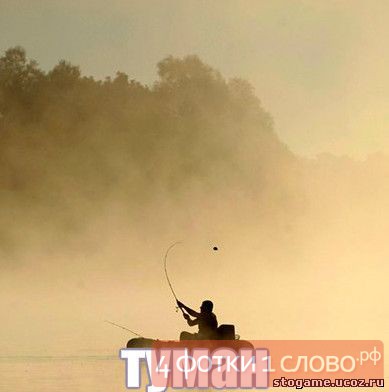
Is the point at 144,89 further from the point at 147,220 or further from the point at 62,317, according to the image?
the point at 62,317

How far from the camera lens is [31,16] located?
16.6 meters

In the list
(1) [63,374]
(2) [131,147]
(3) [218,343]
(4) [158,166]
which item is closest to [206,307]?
(3) [218,343]

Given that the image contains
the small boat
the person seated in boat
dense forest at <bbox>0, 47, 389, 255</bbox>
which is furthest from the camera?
dense forest at <bbox>0, 47, 389, 255</bbox>

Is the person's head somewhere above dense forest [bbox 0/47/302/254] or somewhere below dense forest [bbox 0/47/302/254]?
below

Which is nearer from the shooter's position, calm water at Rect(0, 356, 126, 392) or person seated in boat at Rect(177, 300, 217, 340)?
calm water at Rect(0, 356, 126, 392)

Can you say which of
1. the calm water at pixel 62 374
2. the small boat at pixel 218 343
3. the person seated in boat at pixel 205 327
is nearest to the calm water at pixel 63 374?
the calm water at pixel 62 374

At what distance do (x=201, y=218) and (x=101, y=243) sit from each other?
1793 mm

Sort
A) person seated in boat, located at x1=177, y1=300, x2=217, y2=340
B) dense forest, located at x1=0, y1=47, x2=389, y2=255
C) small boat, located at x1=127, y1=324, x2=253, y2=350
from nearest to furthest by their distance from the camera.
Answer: small boat, located at x1=127, y1=324, x2=253, y2=350 → person seated in boat, located at x1=177, y1=300, x2=217, y2=340 → dense forest, located at x1=0, y1=47, x2=389, y2=255

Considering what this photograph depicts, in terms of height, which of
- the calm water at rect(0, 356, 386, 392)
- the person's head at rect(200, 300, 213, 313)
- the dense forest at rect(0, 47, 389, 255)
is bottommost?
the calm water at rect(0, 356, 386, 392)

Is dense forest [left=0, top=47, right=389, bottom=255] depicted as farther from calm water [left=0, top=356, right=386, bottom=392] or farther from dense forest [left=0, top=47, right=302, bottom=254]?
calm water [left=0, top=356, right=386, bottom=392]

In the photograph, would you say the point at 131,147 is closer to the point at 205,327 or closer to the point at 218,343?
the point at 205,327

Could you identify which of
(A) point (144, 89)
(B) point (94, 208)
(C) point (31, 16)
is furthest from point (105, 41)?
(B) point (94, 208)

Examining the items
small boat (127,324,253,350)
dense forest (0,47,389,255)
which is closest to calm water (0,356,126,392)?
small boat (127,324,253,350)

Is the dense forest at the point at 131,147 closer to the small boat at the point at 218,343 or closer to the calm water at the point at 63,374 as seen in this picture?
the calm water at the point at 63,374
